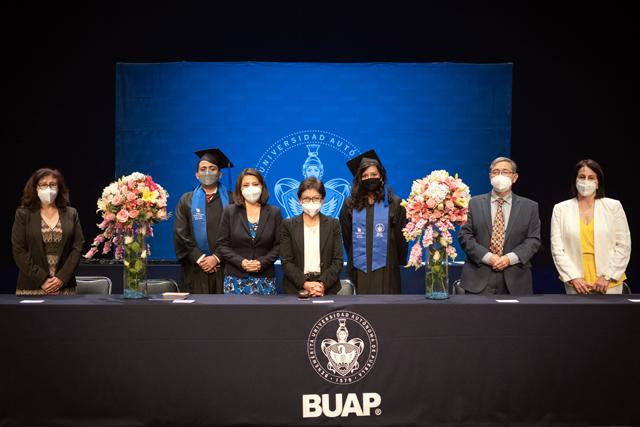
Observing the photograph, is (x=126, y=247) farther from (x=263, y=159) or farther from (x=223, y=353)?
(x=263, y=159)

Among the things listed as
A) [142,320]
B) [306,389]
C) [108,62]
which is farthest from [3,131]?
[306,389]

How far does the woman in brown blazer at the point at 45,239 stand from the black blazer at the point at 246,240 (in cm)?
93

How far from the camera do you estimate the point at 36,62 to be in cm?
662

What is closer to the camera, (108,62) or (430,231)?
(430,231)

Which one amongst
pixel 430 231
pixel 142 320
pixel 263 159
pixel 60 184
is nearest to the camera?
pixel 142 320

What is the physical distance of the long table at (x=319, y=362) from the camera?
324cm

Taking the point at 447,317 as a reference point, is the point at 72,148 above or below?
above

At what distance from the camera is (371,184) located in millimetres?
4539

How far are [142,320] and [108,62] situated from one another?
13.4 feet

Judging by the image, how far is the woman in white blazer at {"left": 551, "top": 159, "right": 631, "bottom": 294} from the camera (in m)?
4.17

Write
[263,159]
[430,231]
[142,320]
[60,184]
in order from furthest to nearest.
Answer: [263,159] → [60,184] → [430,231] → [142,320]

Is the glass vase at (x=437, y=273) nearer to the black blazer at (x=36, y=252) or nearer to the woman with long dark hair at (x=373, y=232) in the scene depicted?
the woman with long dark hair at (x=373, y=232)

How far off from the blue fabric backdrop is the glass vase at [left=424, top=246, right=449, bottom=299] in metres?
2.85

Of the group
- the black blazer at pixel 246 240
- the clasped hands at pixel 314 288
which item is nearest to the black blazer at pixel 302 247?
the black blazer at pixel 246 240
